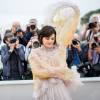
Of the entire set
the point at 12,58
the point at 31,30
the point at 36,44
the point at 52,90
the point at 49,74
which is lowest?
the point at 52,90

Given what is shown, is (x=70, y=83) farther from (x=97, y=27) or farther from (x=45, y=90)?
(x=97, y=27)

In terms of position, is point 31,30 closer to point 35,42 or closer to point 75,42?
point 35,42

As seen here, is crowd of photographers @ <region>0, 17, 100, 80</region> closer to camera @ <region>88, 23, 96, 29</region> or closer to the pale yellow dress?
camera @ <region>88, 23, 96, 29</region>

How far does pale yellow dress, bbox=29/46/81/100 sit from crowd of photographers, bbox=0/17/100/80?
0.20 m

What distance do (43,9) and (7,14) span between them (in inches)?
11.3

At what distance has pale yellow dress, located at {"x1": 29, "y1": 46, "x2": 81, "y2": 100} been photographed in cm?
183

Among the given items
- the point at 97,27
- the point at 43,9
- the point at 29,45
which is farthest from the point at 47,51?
the point at 97,27

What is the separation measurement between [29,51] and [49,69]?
0.32 meters

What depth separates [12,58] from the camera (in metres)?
2.08

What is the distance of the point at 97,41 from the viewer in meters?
2.16

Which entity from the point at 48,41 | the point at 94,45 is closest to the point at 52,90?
the point at 48,41

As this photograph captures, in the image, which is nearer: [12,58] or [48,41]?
[48,41]

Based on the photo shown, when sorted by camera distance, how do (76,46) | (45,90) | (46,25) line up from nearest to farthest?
(45,90), (46,25), (76,46)

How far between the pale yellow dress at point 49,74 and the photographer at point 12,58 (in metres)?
0.24
